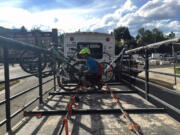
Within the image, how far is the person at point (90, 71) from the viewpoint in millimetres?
4379

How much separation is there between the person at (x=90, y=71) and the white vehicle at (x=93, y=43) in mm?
2116

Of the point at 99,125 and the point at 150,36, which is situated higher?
the point at 150,36

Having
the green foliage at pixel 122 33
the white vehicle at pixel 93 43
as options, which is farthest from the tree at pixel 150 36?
the white vehicle at pixel 93 43

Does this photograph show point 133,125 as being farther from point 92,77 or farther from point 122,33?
point 122,33

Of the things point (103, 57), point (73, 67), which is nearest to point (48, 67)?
point (73, 67)

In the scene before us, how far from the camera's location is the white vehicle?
6484mm

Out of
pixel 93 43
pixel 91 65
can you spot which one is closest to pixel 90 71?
pixel 91 65

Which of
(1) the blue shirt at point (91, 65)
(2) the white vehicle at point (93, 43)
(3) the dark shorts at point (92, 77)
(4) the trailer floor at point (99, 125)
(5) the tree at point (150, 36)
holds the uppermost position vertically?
(5) the tree at point (150, 36)

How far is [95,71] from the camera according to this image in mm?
4473

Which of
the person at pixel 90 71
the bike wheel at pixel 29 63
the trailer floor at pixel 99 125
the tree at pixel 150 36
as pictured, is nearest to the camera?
the trailer floor at pixel 99 125

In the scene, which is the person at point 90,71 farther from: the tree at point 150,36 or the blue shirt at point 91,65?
the tree at point 150,36

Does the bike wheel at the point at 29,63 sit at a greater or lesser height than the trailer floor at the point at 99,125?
greater

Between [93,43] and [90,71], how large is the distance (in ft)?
8.73

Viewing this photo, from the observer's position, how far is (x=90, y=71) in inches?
171
